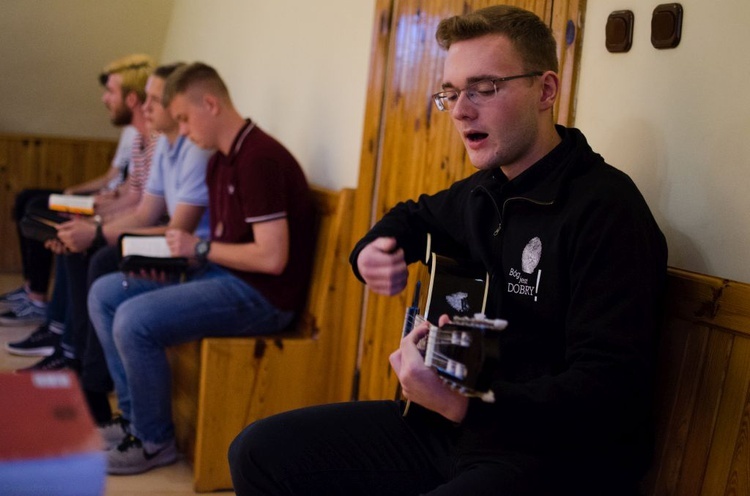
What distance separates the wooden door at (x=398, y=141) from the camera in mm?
2551

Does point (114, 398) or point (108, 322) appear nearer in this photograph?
point (108, 322)

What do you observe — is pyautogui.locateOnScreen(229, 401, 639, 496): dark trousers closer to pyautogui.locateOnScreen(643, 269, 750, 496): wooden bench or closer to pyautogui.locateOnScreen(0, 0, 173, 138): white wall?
pyautogui.locateOnScreen(643, 269, 750, 496): wooden bench

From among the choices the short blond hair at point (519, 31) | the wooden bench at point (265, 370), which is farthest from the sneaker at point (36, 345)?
the short blond hair at point (519, 31)

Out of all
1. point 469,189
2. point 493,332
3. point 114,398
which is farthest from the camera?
point 114,398

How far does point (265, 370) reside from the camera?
2.81 meters

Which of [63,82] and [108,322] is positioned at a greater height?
[63,82]

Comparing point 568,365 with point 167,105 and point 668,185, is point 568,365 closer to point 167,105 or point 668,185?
point 668,185

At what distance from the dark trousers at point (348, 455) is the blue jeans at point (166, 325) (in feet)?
3.23

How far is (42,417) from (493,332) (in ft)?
1.97

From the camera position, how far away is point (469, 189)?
191 cm

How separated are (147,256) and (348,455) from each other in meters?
1.35

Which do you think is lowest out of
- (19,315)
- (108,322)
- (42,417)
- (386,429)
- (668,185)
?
(19,315)

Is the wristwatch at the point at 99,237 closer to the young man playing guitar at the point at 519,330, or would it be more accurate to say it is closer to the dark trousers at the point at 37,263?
the dark trousers at the point at 37,263

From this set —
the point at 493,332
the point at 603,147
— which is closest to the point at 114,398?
the point at 603,147
